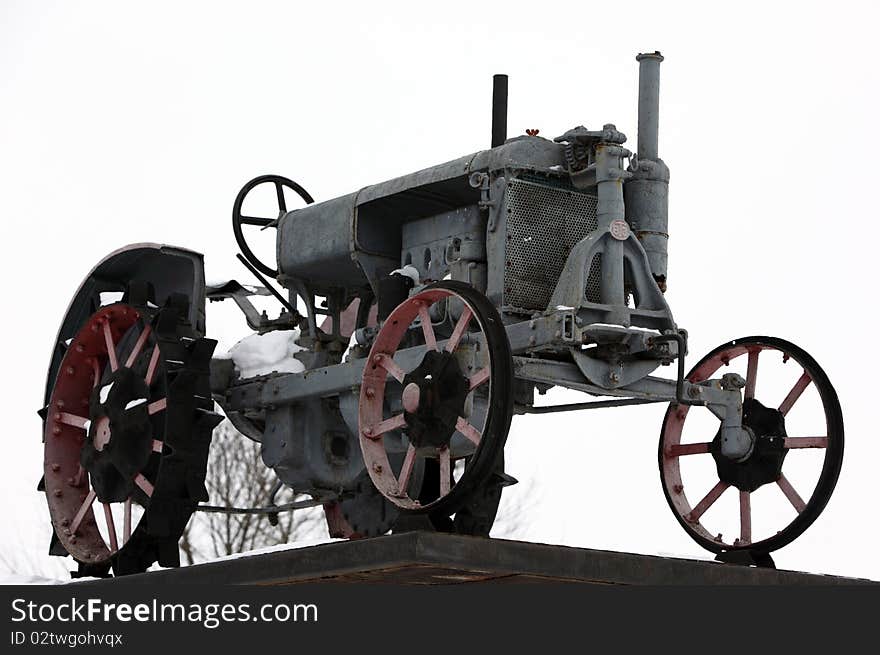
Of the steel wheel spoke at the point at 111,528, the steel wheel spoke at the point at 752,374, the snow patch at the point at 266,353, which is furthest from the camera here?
the snow patch at the point at 266,353

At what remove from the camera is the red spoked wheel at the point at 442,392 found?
9.93m

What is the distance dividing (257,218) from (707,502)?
3168mm

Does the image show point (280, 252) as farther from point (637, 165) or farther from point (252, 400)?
point (637, 165)

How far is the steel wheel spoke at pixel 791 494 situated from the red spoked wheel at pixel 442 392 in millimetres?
Answer: 1639

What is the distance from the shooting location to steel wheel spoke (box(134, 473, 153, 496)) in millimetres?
11789

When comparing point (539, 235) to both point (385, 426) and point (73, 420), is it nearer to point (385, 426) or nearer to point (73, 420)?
point (385, 426)

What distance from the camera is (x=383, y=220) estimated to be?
12070 mm

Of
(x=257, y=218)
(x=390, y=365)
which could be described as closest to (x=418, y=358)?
(x=390, y=365)

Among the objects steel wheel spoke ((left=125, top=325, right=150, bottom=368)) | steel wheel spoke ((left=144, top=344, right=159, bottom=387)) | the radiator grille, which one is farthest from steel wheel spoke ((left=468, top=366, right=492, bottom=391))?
steel wheel spoke ((left=125, top=325, right=150, bottom=368))

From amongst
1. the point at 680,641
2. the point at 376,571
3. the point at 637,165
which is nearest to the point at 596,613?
the point at 680,641

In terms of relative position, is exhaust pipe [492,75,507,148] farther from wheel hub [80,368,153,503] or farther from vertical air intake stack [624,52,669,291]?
wheel hub [80,368,153,503]

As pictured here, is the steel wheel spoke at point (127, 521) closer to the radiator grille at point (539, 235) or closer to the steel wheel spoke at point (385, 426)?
the steel wheel spoke at point (385, 426)

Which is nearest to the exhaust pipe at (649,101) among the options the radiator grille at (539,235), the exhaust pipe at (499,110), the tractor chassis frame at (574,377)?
the radiator grille at (539,235)

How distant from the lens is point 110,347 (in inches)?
483
